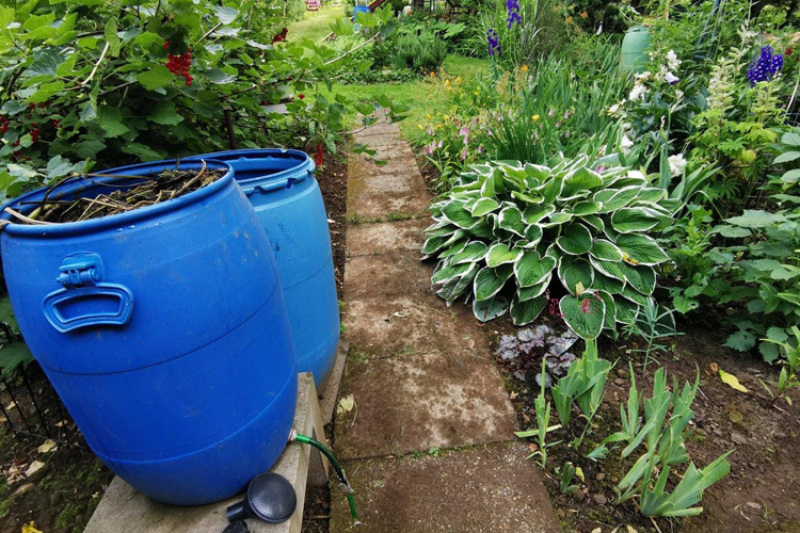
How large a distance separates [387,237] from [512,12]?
3.10 m

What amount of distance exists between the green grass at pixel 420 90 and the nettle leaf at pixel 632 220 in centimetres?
177

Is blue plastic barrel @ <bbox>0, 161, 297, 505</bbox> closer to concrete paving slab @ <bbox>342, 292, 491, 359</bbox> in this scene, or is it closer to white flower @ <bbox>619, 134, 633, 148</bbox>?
concrete paving slab @ <bbox>342, 292, 491, 359</bbox>

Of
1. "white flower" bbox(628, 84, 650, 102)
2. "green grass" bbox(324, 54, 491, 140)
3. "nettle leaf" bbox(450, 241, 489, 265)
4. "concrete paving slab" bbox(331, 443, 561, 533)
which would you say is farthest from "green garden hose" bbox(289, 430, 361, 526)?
"white flower" bbox(628, 84, 650, 102)

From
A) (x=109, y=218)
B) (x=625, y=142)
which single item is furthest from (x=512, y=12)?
(x=109, y=218)

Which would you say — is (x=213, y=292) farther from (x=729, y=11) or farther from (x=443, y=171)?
(x=729, y=11)

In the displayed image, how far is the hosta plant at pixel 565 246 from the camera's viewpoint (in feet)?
6.83

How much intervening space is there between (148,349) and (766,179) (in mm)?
2791

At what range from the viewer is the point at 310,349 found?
5.47 ft

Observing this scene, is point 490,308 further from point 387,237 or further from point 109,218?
point 109,218

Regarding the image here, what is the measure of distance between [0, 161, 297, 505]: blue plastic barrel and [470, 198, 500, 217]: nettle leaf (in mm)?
1430

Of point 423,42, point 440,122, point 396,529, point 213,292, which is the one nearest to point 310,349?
point 396,529

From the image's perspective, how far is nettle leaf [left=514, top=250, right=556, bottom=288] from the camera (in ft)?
7.00

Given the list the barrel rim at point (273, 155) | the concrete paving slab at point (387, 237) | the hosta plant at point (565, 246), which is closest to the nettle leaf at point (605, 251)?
the hosta plant at point (565, 246)

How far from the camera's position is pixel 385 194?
379cm
